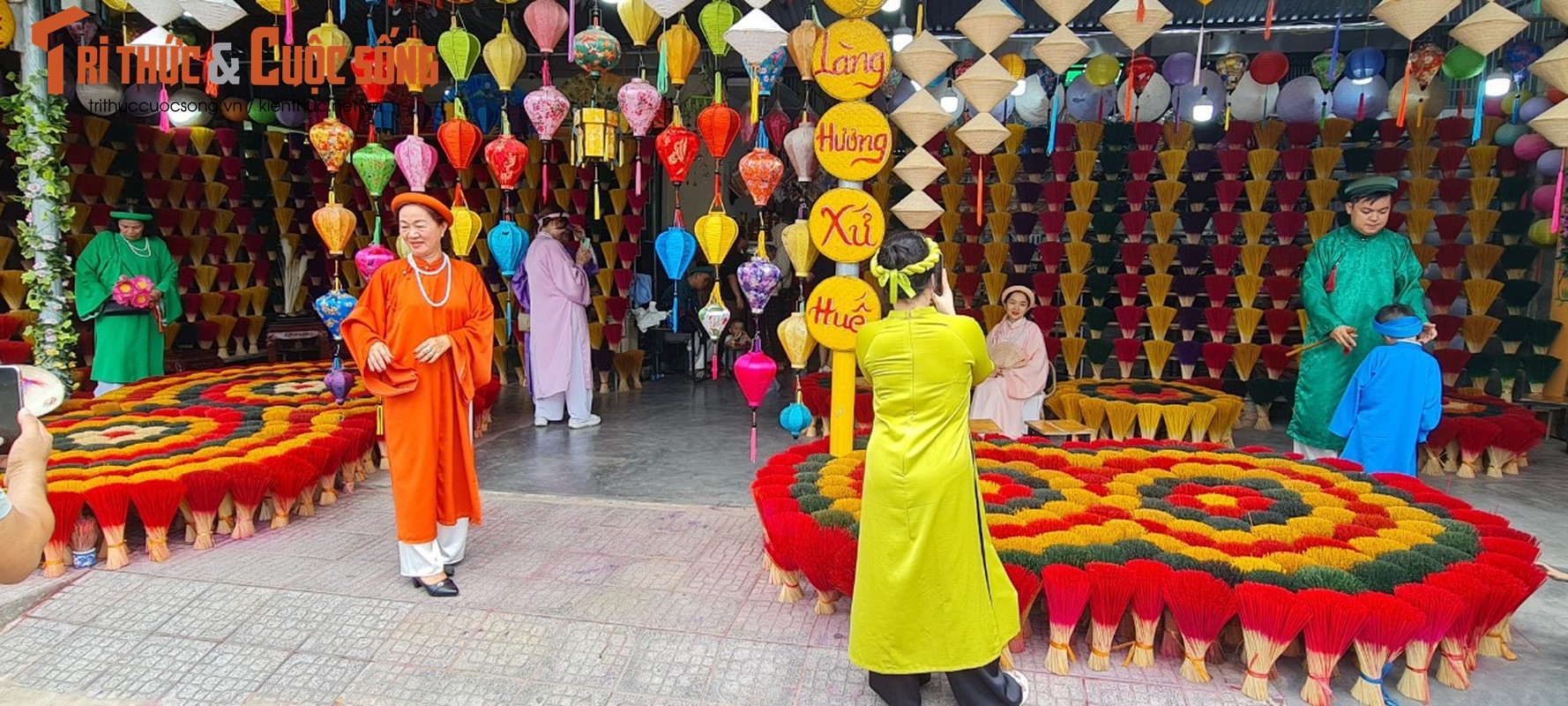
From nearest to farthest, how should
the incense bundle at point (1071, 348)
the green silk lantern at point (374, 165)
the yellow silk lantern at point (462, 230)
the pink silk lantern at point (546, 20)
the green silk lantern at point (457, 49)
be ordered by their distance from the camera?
1. the pink silk lantern at point (546, 20)
2. the green silk lantern at point (457, 49)
3. the green silk lantern at point (374, 165)
4. the yellow silk lantern at point (462, 230)
5. the incense bundle at point (1071, 348)

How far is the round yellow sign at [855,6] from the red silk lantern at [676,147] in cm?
120

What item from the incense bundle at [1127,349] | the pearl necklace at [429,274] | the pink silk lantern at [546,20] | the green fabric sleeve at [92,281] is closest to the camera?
the pearl necklace at [429,274]

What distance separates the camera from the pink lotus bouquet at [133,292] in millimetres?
5434

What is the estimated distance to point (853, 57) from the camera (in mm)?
3754

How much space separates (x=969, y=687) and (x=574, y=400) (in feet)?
15.1

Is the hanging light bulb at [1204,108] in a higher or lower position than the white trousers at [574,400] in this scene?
higher

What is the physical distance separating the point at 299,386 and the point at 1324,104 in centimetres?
723

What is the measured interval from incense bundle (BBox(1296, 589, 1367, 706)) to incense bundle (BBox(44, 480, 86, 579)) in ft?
13.0

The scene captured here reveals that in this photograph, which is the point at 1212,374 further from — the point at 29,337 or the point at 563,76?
the point at 29,337

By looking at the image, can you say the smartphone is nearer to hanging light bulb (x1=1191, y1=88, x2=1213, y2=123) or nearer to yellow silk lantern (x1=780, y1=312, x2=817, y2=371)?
yellow silk lantern (x1=780, y1=312, x2=817, y2=371)

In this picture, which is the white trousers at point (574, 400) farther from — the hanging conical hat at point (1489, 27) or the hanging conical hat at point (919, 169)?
the hanging conical hat at point (1489, 27)

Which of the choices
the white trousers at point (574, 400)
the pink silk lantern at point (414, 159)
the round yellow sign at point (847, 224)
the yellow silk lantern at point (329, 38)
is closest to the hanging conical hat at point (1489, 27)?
the round yellow sign at point (847, 224)

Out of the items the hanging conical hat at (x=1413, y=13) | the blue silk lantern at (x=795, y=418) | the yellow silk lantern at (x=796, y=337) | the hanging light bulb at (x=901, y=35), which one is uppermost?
the hanging light bulb at (x=901, y=35)

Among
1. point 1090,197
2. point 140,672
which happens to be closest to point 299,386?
point 140,672
